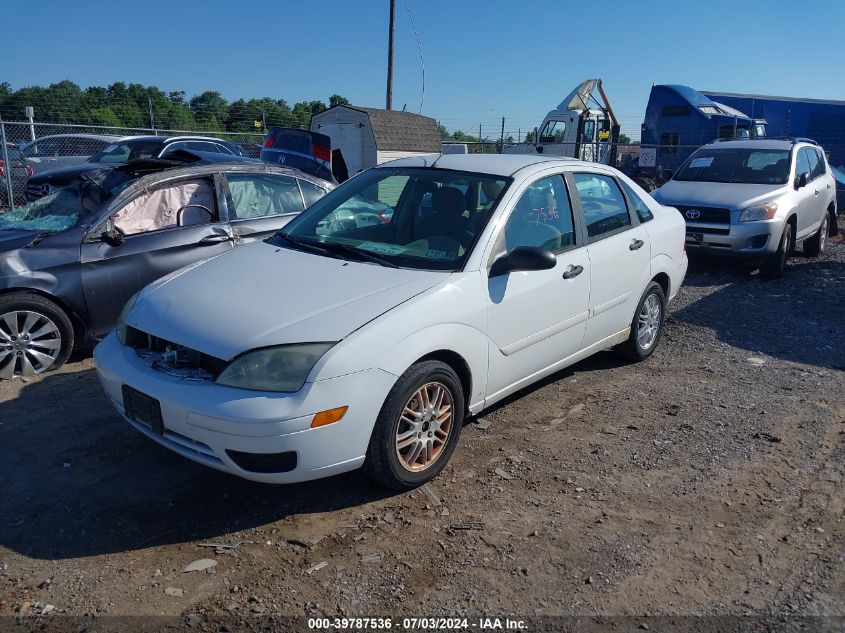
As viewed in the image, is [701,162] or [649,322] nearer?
[649,322]

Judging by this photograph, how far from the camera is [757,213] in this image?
9188 mm

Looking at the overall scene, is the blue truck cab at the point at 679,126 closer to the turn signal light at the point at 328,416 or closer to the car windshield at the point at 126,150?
the car windshield at the point at 126,150

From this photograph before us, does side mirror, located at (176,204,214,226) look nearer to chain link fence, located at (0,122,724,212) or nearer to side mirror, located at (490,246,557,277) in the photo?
side mirror, located at (490,246,557,277)

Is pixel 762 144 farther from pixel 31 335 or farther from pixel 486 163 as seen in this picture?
pixel 31 335

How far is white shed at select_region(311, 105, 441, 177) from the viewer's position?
20656mm

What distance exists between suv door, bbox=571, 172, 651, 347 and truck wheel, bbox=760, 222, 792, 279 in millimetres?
4687

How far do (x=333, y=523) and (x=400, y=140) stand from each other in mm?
18846

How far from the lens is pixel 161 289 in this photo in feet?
13.1

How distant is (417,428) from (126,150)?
1241 centimetres

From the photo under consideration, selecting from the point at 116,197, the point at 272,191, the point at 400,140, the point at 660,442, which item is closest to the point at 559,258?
the point at 660,442

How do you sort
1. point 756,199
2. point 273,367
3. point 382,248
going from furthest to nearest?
point 756,199 < point 382,248 < point 273,367

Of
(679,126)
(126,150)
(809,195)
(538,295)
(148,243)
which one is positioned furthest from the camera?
(679,126)

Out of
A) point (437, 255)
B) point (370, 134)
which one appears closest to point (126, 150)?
point (370, 134)

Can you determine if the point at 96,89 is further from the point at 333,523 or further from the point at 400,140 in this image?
the point at 333,523
